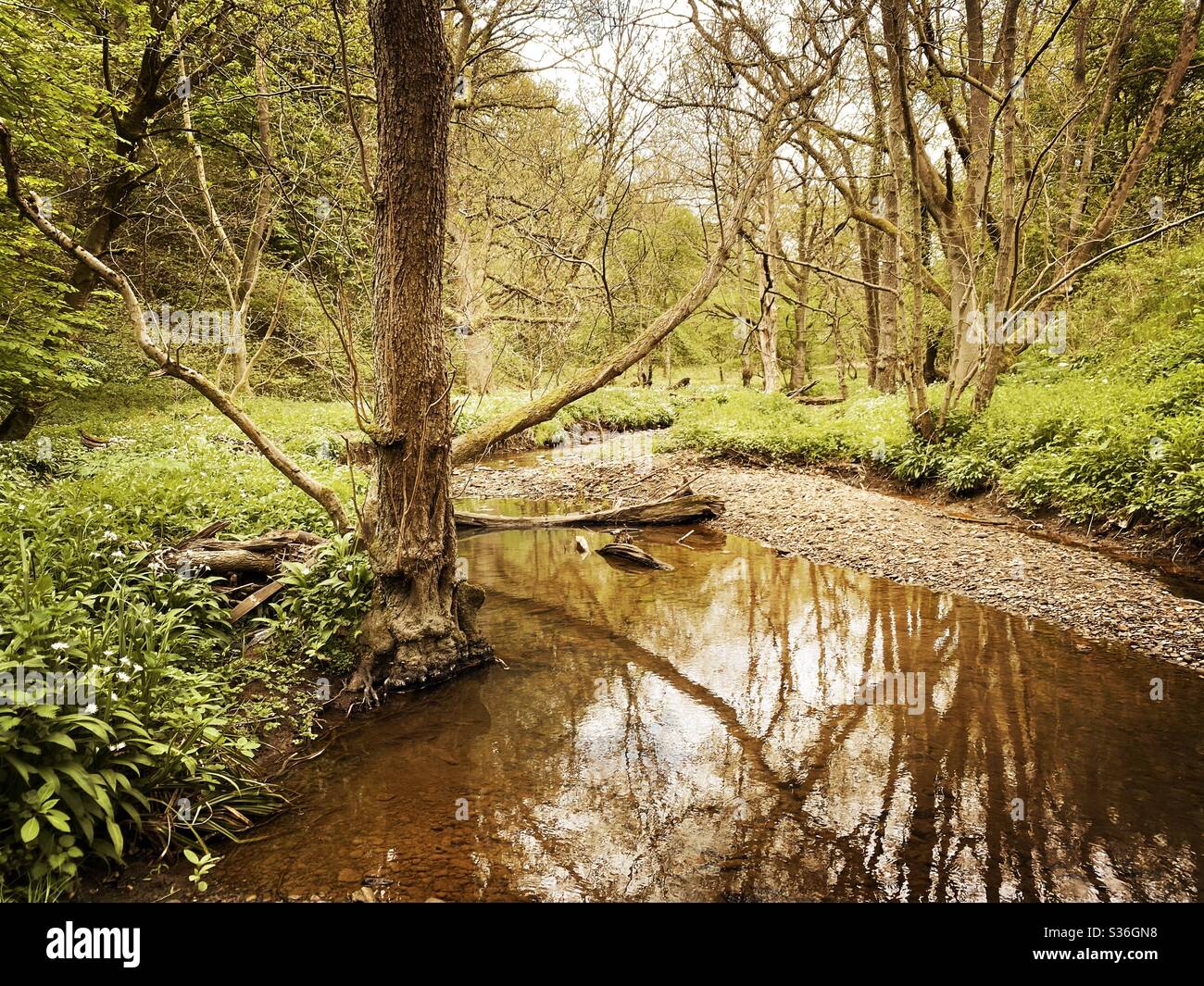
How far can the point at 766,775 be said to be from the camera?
152 inches

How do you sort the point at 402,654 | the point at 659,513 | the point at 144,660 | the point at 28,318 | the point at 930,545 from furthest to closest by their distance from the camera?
the point at 659,513
the point at 28,318
the point at 930,545
the point at 402,654
the point at 144,660

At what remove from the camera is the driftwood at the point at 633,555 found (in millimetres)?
8500

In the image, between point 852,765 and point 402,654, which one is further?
point 402,654

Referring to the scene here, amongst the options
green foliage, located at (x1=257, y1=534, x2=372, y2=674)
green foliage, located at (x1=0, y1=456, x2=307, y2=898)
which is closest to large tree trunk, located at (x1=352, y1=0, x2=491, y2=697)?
green foliage, located at (x1=257, y1=534, x2=372, y2=674)

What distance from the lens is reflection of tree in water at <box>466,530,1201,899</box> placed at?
3004 millimetres

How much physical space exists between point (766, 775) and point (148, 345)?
6.00 m

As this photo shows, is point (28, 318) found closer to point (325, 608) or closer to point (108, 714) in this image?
point (325, 608)

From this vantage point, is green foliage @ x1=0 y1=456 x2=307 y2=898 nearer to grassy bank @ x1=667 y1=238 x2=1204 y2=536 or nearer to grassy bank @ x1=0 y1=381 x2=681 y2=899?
grassy bank @ x1=0 y1=381 x2=681 y2=899

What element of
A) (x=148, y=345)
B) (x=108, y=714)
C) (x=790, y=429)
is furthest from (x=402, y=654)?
(x=790, y=429)

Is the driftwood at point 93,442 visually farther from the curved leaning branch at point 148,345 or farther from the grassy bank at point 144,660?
the curved leaning branch at point 148,345

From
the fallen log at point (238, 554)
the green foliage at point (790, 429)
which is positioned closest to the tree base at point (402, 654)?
the fallen log at point (238, 554)

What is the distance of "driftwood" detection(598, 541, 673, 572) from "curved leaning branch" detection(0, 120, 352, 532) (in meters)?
4.07

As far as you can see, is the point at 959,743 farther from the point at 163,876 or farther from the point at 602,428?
the point at 602,428
